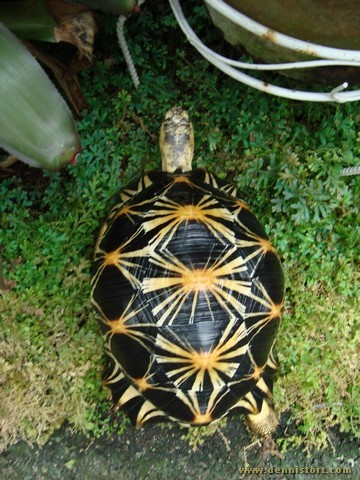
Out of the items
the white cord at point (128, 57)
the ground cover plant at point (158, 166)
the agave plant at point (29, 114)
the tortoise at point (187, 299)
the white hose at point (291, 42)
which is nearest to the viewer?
the agave plant at point (29, 114)

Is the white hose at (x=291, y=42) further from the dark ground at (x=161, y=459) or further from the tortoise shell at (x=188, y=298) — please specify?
the dark ground at (x=161, y=459)

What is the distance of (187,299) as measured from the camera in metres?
1.22

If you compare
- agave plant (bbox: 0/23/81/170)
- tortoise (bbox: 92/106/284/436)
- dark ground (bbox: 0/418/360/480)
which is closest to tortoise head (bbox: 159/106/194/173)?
tortoise (bbox: 92/106/284/436)

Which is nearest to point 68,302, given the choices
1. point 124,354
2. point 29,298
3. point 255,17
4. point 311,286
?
point 29,298

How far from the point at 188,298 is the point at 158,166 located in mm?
534

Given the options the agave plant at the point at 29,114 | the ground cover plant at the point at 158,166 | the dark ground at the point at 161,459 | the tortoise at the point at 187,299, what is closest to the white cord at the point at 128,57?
the ground cover plant at the point at 158,166

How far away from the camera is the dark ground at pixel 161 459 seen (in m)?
1.56

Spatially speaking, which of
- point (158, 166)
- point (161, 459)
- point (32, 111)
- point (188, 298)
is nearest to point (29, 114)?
point (32, 111)

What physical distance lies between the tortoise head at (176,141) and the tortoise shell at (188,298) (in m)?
0.08

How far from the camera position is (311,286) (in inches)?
63.9

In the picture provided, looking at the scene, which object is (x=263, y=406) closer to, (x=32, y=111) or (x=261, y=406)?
(x=261, y=406)

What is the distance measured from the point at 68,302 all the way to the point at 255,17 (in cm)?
94

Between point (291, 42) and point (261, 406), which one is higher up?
point (291, 42)

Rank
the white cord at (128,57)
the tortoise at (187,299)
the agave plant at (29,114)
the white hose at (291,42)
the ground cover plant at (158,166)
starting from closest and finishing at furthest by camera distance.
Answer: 1. the agave plant at (29,114)
2. the white hose at (291,42)
3. the tortoise at (187,299)
4. the white cord at (128,57)
5. the ground cover plant at (158,166)
